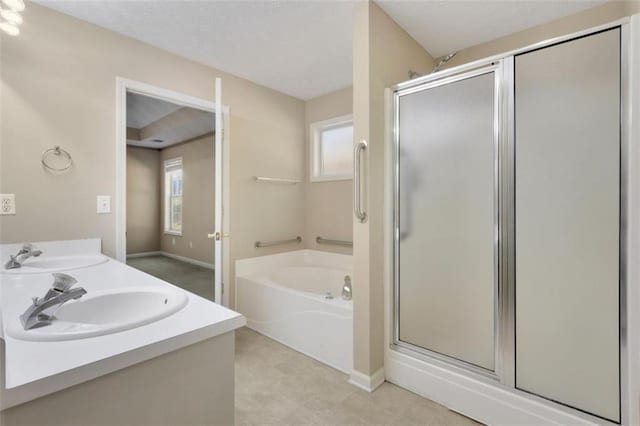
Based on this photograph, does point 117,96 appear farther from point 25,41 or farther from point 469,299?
point 469,299

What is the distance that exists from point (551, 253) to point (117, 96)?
2.93 m

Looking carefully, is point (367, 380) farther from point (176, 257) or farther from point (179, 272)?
point (176, 257)

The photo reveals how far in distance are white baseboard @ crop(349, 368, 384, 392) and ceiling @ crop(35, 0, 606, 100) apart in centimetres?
242

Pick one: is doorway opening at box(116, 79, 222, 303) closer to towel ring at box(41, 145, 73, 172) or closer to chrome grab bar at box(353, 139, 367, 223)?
towel ring at box(41, 145, 73, 172)

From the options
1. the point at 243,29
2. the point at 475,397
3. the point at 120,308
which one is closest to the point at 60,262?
the point at 120,308

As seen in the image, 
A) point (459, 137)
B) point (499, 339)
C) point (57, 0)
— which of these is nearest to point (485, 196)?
point (459, 137)

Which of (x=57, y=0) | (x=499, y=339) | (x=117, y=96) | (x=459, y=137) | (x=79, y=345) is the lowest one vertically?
(x=499, y=339)

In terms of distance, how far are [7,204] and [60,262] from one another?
1.53 feet

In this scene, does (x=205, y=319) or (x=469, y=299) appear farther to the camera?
(x=469, y=299)

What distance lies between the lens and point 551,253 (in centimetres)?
146

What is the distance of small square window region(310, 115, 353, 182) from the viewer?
327 cm

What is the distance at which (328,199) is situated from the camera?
3.40 m

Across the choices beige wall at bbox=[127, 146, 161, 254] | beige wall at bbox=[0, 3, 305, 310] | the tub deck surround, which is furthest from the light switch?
beige wall at bbox=[127, 146, 161, 254]

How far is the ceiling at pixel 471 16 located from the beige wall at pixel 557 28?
4 cm
